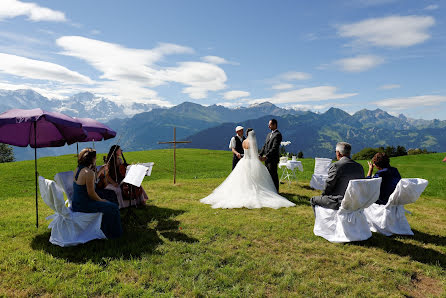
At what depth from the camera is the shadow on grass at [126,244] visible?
5.81 metres

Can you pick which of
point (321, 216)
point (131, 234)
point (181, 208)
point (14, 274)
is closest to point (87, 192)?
point (131, 234)

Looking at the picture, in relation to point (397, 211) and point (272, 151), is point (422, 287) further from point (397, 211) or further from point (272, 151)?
point (272, 151)

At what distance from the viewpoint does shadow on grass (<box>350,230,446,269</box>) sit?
5.83m

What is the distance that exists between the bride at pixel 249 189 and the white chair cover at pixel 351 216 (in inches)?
109

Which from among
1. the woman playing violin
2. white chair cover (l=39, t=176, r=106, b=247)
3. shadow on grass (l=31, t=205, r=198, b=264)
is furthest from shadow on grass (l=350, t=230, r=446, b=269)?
the woman playing violin

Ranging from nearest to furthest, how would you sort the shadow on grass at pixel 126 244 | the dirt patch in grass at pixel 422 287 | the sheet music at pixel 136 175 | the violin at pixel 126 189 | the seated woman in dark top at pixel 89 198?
the dirt patch in grass at pixel 422 287 < the shadow on grass at pixel 126 244 < the seated woman in dark top at pixel 89 198 < the sheet music at pixel 136 175 < the violin at pixel 126 189

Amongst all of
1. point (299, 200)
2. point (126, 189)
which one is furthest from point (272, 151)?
point (126, 189)

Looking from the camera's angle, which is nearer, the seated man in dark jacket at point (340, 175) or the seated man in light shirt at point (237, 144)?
the seated man in dark jacket at point (340, 175)

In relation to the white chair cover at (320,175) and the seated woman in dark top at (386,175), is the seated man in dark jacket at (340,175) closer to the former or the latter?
the seated woman in dark top at (386,175)

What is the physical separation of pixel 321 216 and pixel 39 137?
961 centimetres

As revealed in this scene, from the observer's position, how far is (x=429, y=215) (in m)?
9.59

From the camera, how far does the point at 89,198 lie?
267 inches

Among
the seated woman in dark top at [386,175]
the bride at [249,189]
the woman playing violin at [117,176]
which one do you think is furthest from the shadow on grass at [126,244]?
the seated woman in dark top at [386,175]

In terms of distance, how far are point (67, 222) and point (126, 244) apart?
160cm
